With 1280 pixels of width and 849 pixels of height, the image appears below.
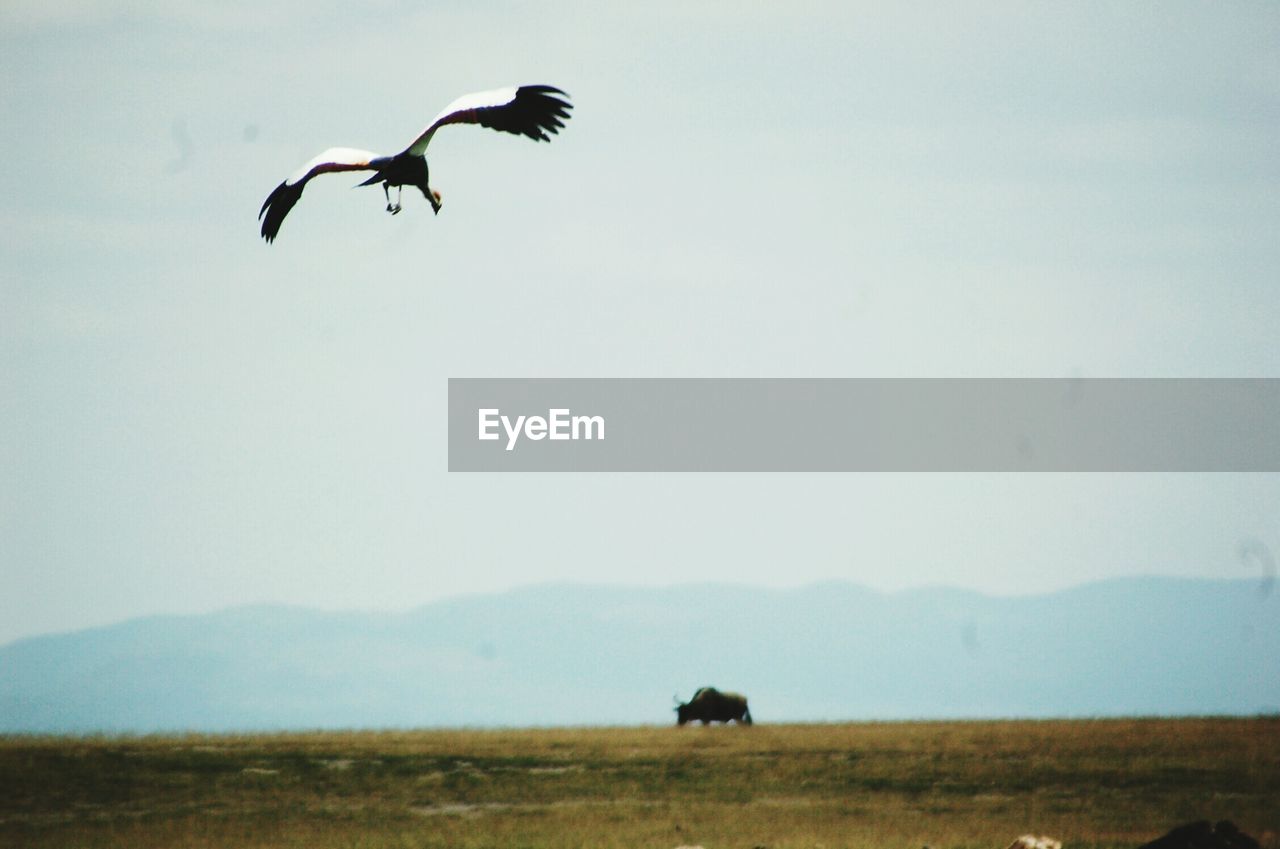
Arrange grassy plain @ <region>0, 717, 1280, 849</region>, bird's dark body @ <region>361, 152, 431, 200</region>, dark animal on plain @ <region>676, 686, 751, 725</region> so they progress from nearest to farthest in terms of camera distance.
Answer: bird's dark body @ <region>361, 152, 431, 200</region> → grassy plain @ <region>0, 717, 1280, 849</region> → dark animal on plain @ <region>676, 686, 751, 725</region>

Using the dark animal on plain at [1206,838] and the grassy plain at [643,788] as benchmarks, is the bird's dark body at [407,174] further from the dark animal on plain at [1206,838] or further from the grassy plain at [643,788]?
the grassy plain at [643,788]

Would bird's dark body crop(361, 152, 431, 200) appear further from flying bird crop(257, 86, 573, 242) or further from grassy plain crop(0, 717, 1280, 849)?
grassy plain crop(0, 717, 1280, 849)

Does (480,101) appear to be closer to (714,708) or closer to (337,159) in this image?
(337,159)

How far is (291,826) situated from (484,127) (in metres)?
17.6

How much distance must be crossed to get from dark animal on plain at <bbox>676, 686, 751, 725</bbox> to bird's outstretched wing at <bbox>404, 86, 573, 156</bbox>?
117 feet

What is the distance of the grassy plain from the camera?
27.6 m

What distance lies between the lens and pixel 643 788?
33062 mm

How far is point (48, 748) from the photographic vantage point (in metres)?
35.8

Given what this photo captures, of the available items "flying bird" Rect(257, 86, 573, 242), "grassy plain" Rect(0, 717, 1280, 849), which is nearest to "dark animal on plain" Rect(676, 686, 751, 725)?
"grassy plain" Rect(0, 717, 1280, 849)

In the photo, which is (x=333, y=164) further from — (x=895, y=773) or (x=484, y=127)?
(x=895, y=773)

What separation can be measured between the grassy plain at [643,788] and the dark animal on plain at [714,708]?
7.80 metres

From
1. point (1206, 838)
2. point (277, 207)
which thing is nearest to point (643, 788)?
point (1206, 838)

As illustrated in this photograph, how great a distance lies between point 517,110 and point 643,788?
66.3 ft

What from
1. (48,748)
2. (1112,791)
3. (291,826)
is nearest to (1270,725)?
(1112,791)
